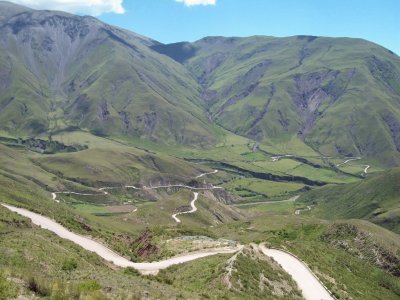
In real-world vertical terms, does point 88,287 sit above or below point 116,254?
above

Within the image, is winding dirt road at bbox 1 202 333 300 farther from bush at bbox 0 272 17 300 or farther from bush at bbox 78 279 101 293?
bush at bbox 0 272 17 300

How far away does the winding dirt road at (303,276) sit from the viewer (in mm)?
56859

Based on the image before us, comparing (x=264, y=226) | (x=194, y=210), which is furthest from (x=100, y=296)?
(x=194, y=210)

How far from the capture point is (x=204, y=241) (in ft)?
251

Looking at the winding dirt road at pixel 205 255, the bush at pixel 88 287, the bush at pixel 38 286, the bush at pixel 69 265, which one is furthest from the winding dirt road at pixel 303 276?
the bush at pixel 38 286

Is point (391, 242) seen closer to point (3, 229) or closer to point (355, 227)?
point (355, 227)

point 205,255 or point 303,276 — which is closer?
point 303,276

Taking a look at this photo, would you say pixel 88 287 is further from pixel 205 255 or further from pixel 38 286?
pixel 205 255

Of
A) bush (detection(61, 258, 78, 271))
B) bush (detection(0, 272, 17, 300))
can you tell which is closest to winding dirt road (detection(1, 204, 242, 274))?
bush (detection(61, 258, 78, 271))


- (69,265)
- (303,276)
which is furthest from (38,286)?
(303,276)

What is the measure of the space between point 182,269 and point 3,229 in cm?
2287

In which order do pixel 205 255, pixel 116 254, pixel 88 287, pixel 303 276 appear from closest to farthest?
pixel 88 287
pixel 303 276
pixel 205 255
pixel 116 254

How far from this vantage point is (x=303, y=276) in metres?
62.2

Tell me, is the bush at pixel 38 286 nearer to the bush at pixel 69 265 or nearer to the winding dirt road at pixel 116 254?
the bush at pixel 69 265
